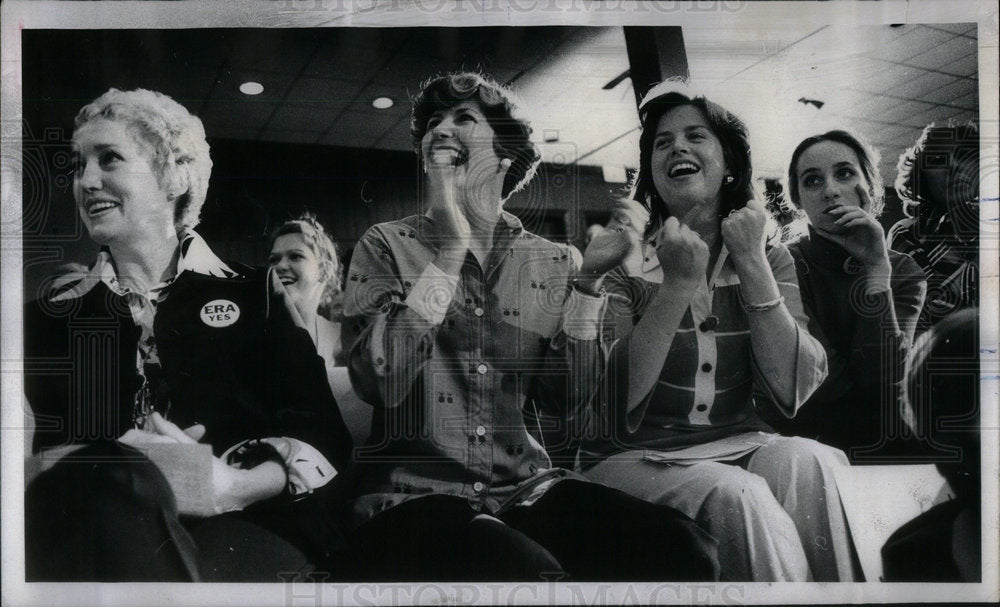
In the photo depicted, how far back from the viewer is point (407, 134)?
3592mm

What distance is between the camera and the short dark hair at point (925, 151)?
3.65m

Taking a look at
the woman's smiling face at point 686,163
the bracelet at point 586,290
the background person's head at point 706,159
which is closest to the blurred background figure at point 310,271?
the bracelet at point 586,290

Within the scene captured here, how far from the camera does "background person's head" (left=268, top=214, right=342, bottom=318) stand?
357 centimetres

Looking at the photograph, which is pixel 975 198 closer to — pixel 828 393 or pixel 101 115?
pixel 828 393

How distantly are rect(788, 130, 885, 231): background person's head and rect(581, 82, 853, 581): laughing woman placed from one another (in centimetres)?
25

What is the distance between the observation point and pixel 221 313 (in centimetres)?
357

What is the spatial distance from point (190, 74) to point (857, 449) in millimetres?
3810

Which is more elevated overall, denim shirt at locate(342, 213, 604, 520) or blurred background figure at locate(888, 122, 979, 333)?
blurred background figure at locate(888, 122, 979, 333)

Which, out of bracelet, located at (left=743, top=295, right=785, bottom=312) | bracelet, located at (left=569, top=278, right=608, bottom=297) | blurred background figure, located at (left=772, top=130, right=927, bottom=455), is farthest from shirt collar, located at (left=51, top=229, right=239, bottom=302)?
blurred background figure, located at (left=772, top=130, right=927, bottom=455)

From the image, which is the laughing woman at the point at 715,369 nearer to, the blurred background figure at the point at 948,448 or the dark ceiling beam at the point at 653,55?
the dark ceiling beam at the point at 653,55

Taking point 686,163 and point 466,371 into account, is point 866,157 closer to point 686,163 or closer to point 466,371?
point 686,163

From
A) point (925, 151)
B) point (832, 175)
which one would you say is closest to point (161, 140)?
point (832, 175)

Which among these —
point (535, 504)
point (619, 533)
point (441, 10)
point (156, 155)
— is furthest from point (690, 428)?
point (156, 155)

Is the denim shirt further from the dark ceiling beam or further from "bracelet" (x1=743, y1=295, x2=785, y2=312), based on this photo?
the dark ceiling beam
